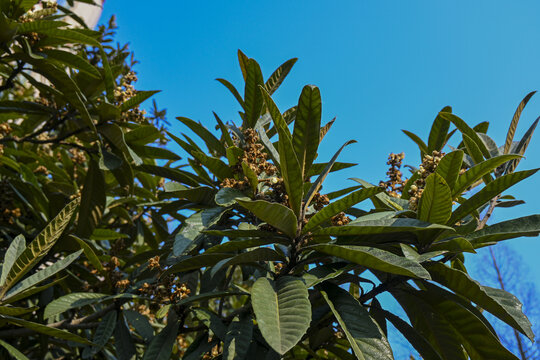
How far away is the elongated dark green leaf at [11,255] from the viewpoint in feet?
5.34

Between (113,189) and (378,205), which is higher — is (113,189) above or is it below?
below

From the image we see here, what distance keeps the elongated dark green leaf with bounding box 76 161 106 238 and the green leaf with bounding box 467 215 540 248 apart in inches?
66.1

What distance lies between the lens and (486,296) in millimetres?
1235

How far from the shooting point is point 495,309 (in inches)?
49.4

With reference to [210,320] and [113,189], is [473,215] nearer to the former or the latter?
[210,320]

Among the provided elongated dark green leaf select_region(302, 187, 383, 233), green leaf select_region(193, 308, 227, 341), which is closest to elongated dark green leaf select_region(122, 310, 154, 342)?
green leaf select_region(193, 308, 227, 341)

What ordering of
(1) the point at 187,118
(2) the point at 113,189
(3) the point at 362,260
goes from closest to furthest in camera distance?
(3) the point at 362,260
(1) the point at 187,118
(2) the point at 113,189

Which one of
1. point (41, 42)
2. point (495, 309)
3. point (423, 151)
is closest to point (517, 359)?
point (495, 309)

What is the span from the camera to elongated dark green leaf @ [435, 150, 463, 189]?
137 cm

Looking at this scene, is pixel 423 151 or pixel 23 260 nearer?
pixel 23 260

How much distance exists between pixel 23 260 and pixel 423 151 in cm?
162

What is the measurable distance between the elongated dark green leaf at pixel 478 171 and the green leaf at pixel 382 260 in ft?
1.16

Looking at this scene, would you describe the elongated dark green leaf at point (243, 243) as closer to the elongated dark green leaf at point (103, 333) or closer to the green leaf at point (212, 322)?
the green leaf at point (212, 322)

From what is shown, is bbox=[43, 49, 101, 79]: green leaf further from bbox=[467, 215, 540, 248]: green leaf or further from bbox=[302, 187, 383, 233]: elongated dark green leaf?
bbox=[467, 215, 540, 248]: green leaf
